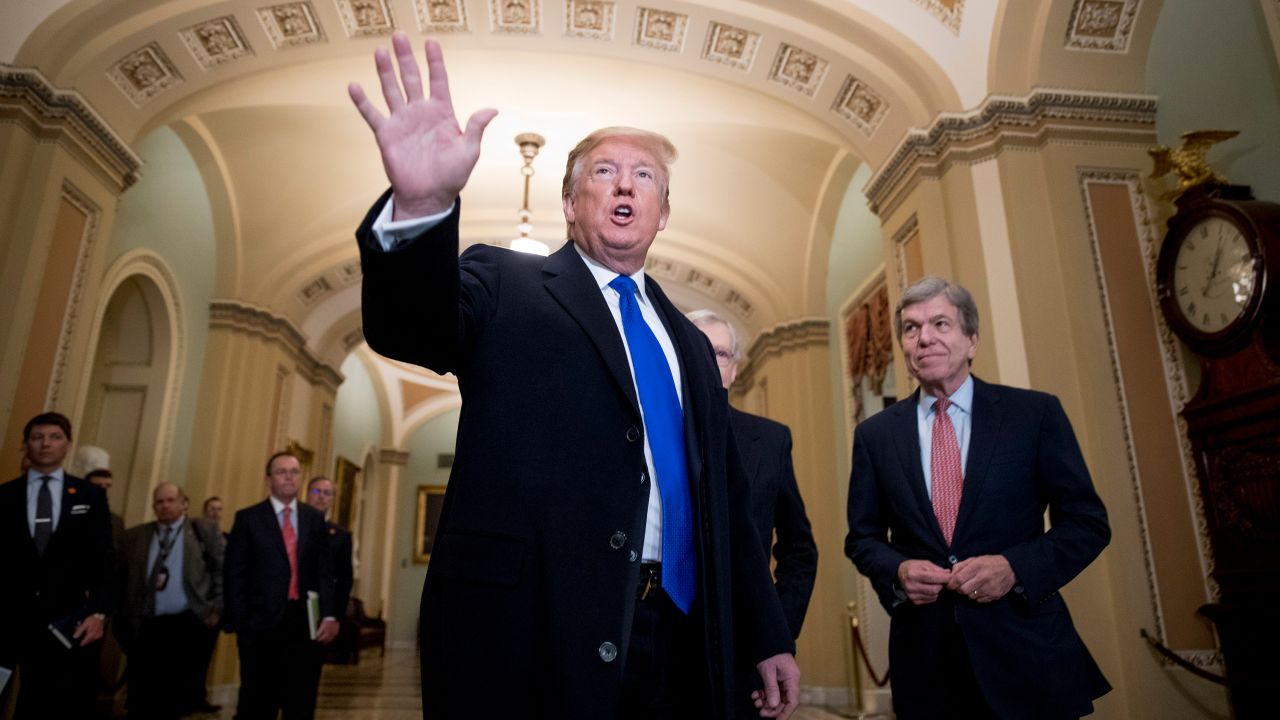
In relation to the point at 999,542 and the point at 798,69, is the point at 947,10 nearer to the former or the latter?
the point at 798,69

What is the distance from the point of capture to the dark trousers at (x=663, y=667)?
4.16 feet

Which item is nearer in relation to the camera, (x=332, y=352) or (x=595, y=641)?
(x=595, y=641)

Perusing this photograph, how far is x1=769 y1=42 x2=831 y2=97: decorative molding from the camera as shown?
240 inches

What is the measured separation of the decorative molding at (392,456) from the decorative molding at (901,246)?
45.8 ft

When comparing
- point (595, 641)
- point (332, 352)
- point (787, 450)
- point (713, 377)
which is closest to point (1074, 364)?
point (787, 450)

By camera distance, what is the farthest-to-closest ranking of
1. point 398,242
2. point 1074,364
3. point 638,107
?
point 638,107 → point 1074,364 → point 398,242

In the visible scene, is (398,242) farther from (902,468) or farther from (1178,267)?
(1178,267)

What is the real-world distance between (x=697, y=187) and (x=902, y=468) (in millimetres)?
7012

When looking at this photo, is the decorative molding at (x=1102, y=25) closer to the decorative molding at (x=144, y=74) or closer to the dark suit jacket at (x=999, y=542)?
the dark suit jacket at (x=999, y=542)

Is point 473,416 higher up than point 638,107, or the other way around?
point 638,107

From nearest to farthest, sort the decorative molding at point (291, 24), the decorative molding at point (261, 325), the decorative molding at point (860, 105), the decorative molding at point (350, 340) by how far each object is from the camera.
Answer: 1. the decorative molding at point (291, 24)
2. the decorative molding at point (860, 105)
3. the decorative molding at point (261, 325)
4. the decorative molding at point (350, 340)

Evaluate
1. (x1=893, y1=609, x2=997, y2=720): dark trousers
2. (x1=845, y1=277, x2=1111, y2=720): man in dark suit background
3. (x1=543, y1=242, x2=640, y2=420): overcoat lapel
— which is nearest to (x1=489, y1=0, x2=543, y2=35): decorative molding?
(x1=845, y1=277, x2=1111, y2=720): man in dark suit background

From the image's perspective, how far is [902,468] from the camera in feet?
7.70

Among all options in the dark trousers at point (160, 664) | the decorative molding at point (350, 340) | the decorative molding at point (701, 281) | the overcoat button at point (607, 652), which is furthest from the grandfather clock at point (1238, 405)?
the decorative molding at point (350, 340)
